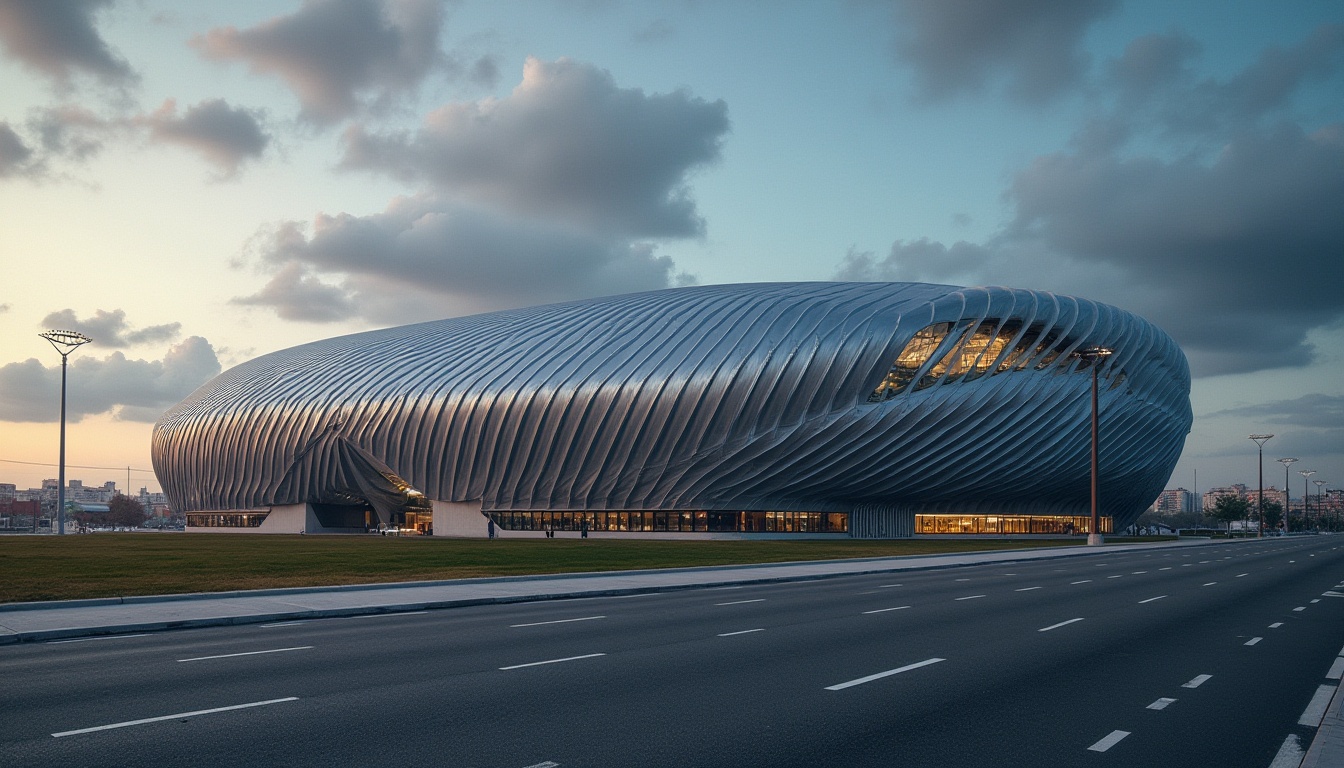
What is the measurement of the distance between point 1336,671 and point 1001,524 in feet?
227

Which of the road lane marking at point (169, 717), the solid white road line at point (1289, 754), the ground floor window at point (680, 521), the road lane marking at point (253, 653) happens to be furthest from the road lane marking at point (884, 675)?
the ground floor window at point (680, 521)

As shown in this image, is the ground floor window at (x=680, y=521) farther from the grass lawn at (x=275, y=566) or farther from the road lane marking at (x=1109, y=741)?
the road lane marking at (x=1109, y=741)

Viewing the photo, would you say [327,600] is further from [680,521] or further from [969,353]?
[969,353]

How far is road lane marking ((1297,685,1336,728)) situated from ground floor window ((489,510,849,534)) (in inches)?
2195

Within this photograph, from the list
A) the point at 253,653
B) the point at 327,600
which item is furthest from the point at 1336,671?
the point at 327,600

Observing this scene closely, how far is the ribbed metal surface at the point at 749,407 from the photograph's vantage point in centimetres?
6084

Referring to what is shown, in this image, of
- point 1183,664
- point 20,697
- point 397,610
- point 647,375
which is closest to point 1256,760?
point 1183,664

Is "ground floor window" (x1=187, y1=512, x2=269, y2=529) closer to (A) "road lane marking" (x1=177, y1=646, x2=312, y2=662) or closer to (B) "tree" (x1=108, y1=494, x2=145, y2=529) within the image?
(B) "tree" (x1=108, y1=494, x2=145, y2=529)

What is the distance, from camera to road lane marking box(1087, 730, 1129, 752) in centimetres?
759

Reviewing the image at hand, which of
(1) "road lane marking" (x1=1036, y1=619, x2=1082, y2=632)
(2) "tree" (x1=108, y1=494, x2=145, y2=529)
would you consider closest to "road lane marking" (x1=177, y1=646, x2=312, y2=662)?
(1) "road lane marking" (x1=1036, y1=619, x2=1082, y2=632)

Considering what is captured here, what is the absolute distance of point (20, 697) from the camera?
9312 millimetres

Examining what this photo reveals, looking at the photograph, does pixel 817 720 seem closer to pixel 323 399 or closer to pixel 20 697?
pixel 20 697

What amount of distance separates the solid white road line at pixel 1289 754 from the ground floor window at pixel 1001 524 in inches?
2684

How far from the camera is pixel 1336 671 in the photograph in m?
11.7
